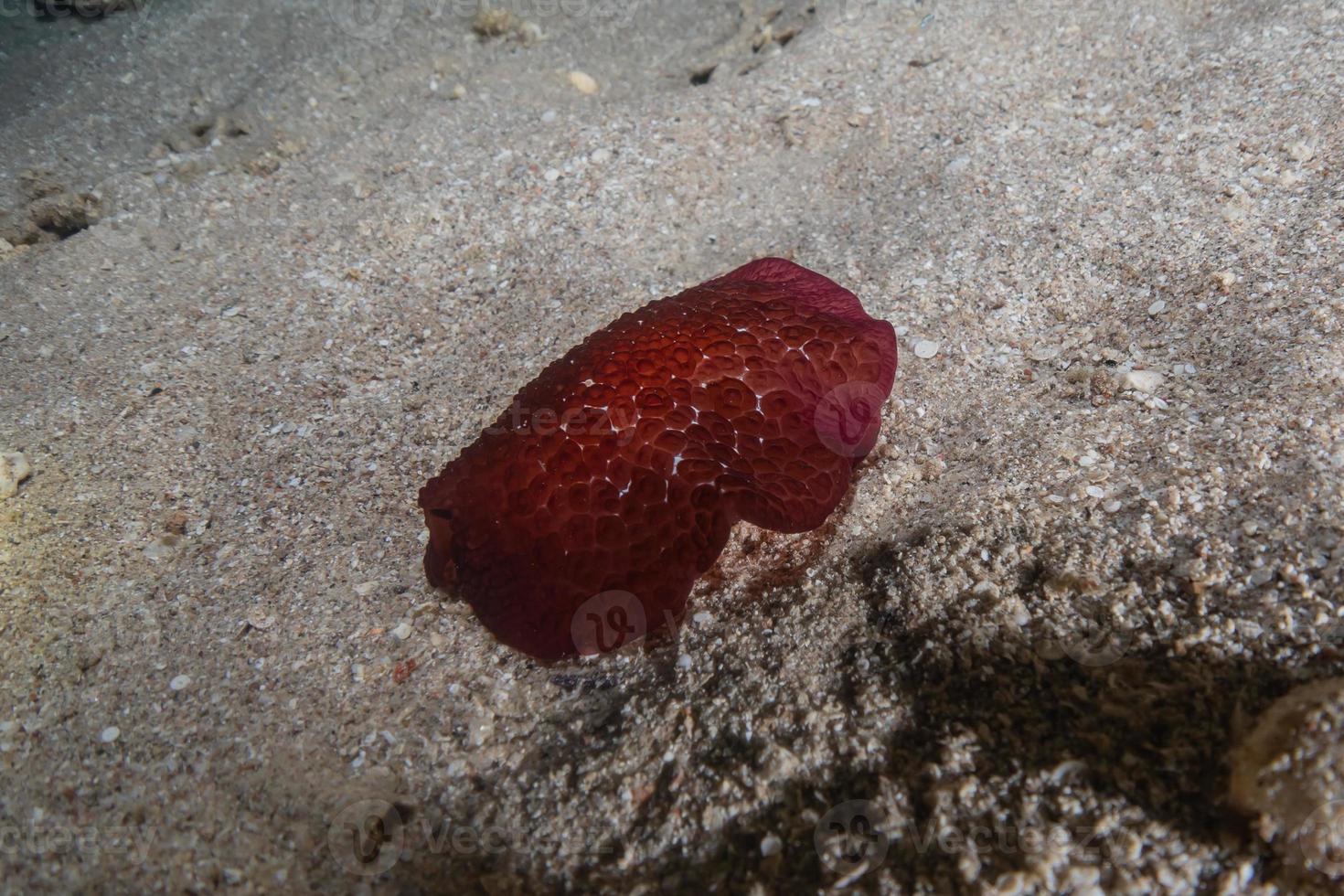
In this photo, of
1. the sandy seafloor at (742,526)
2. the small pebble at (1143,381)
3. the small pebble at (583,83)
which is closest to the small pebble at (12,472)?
the sandy seafloor at (742,526)

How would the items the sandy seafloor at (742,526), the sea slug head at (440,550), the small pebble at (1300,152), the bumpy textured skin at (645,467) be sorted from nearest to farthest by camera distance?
the sandy seafloor at (742,526) < the bumpy textured skin at (645,467) < the sea slug head at (440,550) < the small pebble at (1300,152)

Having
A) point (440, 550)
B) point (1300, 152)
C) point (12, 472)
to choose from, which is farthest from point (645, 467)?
point (1300, 152)

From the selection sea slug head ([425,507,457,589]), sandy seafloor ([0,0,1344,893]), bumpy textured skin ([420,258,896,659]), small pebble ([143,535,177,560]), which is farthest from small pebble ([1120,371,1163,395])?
small pebble ([143,535,177,560])

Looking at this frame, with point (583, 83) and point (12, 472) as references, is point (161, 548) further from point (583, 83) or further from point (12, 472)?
point (583, 83)

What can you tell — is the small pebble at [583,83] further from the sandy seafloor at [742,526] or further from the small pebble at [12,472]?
the small pebble at [12,472]

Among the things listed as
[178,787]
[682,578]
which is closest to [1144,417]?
[682,578]

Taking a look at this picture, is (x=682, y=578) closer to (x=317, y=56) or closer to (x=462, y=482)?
(x=462, y=482)
